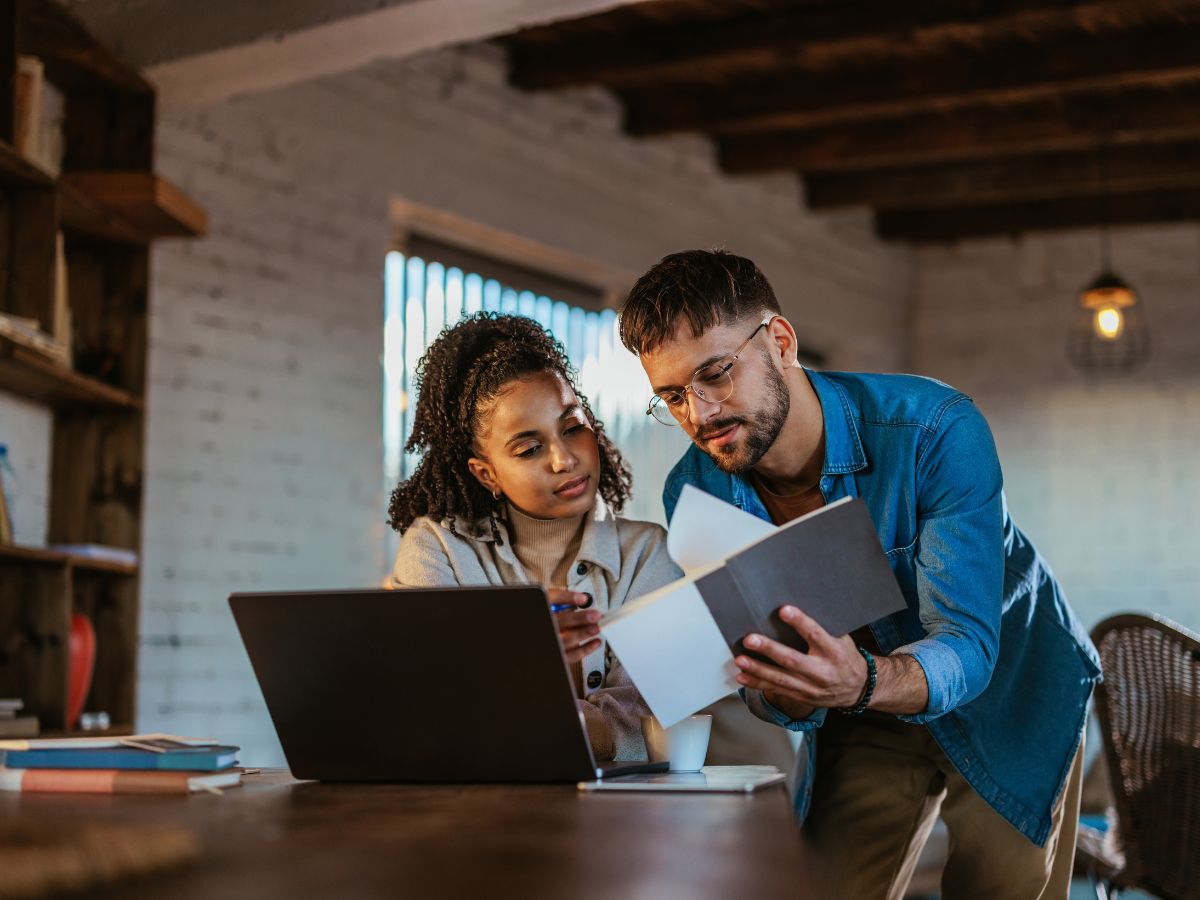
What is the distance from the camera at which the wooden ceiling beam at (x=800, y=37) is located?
4.73m

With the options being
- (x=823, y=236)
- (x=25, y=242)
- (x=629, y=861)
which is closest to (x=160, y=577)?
(x=25, y=242)

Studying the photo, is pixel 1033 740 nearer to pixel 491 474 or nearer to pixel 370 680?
pixel 491 474

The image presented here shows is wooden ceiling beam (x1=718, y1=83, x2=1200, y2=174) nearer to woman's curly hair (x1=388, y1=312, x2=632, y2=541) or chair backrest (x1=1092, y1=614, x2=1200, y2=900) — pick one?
chair backrest (x1=1092, y1=614, x2=1200, y2=900)

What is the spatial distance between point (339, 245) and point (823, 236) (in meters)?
3.17

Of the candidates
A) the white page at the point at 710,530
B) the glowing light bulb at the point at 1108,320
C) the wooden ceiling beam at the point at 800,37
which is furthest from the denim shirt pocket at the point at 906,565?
the glowing light bulb at the point at 1108,320

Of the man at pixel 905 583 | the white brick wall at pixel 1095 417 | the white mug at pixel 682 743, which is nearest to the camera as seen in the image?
the white mug at pixel 682 743

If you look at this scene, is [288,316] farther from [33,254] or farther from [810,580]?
[810,580]

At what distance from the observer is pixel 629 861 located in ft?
3.09

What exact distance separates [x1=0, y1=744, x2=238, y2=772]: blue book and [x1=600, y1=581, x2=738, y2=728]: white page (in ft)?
1.47

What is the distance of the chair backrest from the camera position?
2529mm

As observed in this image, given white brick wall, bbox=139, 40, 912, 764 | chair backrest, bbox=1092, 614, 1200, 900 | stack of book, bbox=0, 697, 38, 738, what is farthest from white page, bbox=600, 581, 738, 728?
white brick wall, bbox=139, 40, 912, 764

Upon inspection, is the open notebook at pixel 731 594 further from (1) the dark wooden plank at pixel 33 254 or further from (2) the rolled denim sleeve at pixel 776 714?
(1) the dark wooden plank at pixel 33 254

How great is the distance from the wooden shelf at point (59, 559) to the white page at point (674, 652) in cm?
201

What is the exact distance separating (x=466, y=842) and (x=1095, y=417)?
6.86m
